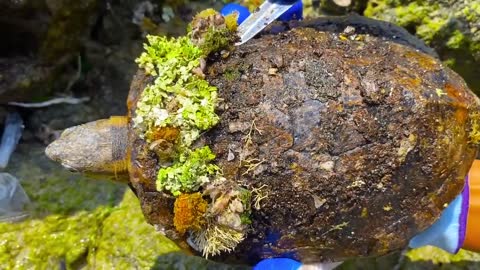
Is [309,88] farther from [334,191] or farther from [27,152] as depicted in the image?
[27,152]

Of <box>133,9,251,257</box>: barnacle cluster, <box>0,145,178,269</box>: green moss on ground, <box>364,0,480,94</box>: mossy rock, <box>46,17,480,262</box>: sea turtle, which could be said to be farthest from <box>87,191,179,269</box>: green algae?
<box>364,0,480,94</box>: mossy rock

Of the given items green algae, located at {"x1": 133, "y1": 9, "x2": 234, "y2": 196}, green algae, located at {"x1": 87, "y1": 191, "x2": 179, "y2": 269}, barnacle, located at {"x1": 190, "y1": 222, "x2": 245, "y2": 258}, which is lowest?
green algae, located at {"x1": 87, "y1": 191, "x2": 179, "y2": 269}

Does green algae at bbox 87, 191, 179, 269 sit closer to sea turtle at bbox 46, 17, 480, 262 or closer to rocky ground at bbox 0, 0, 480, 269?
A: rocky ground at bbox 0, 0, 480, 269

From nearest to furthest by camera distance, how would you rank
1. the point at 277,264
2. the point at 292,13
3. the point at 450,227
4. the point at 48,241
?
the point at 277,264 → the point at 450,227 → the point at 292,13 → the point at 48,241

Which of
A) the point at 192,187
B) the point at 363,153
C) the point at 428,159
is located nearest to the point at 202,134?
the point at 192,187

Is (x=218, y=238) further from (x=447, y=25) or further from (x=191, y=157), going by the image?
(x=447, y=25)

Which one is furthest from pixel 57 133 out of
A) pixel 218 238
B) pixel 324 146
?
pixel 324 146
